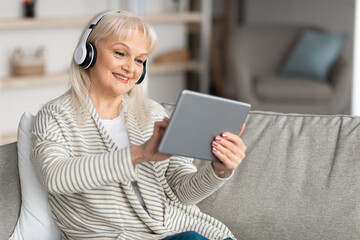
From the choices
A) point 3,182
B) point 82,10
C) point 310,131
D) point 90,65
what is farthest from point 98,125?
point 82,10

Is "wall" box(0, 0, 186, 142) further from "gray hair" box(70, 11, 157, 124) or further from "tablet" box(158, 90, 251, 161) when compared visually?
"tablet" box(158, 90, 251, 161)

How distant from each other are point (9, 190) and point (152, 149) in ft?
1.98

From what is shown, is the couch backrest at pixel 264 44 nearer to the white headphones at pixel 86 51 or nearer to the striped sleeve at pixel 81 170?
the white headphones at pixel 86 51

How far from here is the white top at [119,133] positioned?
165cm

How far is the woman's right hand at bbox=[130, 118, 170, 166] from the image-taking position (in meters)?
1.36

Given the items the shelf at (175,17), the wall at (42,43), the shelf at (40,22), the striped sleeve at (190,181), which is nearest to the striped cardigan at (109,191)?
the striped sleeve at (190,181)

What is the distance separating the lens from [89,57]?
63.3 inches

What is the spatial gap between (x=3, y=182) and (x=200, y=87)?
3.84m

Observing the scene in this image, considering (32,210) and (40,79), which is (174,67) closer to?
(40,79)

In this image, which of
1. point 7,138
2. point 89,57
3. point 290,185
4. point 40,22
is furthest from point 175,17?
point 89,57

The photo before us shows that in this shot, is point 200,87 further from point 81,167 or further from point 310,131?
point 81,167

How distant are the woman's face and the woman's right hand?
0.96 ft

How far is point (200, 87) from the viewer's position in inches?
216

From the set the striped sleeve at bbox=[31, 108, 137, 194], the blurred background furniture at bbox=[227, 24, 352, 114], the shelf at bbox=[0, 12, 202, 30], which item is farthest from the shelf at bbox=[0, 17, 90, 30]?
the striped sleeve at bbox=[31, 108, 137, 194]
